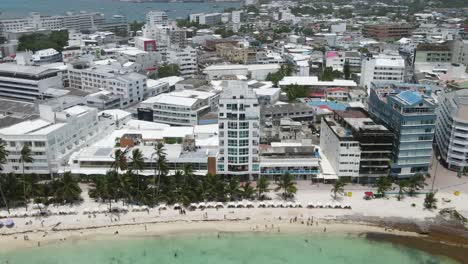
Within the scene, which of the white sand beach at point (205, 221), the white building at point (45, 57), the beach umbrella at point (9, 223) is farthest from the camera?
the white building at point (45, 57)

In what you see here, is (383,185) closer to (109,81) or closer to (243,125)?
(243,125)

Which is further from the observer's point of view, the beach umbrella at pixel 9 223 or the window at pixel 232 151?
the window at pixel 232 151

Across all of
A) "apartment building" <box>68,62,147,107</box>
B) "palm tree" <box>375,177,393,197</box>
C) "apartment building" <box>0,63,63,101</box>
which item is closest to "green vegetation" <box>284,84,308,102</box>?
"apartment building" <box>68,62,147,107</box>

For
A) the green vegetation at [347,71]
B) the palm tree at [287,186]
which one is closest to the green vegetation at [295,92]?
the green vegetation at [347,71]

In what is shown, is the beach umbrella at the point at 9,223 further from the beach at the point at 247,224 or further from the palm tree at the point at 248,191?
the palm tree at the point at 248,191

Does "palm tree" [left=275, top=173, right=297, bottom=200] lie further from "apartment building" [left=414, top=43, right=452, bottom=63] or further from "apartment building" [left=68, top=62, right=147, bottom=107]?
"apartment building" [left=414, top=43, right=452, bottom=63]

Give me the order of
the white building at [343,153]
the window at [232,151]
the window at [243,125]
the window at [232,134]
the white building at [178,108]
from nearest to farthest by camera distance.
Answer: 1. the window at [243,125]
2. the window at [232,134]
3. the white building at [343,153]
4. the window at [232,151]
5. the white building at [178,108]

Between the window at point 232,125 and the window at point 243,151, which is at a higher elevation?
the window at point 232,125
